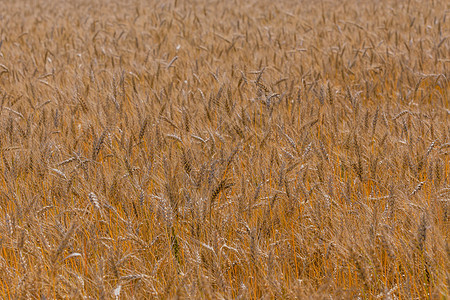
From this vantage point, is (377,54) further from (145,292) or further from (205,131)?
(145,292)

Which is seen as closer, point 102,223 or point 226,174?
point 102,223

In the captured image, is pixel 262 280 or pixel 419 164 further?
pixel 419 164

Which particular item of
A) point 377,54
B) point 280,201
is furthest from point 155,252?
point 377,54

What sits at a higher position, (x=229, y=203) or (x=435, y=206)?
(x=435, y=206)

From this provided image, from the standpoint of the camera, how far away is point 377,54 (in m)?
3.88

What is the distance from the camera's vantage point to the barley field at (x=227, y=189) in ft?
4.29

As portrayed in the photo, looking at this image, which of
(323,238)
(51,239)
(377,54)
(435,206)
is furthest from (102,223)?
(377,54)

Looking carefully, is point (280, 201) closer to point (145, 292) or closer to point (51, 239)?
point (145, 292)

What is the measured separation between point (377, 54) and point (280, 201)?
2.53 meters

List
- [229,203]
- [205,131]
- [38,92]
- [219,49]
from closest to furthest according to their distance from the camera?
[229,203]
[205,131]
[38,92]
[219,49]

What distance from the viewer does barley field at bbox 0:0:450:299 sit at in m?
1.31

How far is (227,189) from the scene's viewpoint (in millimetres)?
1929

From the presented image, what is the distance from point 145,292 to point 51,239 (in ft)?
1.46

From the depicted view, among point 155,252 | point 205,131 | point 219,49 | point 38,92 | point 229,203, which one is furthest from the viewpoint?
point 219,49
